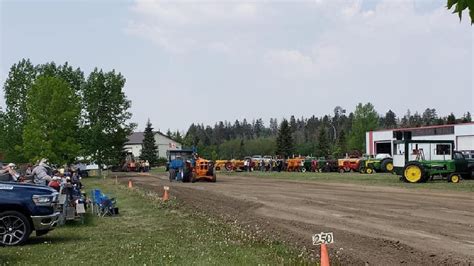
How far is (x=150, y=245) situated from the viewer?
1101 cm

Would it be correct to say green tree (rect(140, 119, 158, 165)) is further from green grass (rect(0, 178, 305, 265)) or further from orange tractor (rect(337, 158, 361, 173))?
green grass (rect(0, 178, 305, 265))

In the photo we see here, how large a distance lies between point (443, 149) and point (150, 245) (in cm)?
2700

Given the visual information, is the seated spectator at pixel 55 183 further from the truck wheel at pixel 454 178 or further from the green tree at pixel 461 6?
the truck wheel at pixel 454 178

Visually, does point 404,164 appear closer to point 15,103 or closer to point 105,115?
point 105,115

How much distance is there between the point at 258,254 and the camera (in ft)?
32.6

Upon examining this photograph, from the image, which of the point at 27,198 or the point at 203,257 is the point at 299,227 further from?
the point at 27,198

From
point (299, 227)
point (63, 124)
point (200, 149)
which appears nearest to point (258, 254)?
point (299, 227)

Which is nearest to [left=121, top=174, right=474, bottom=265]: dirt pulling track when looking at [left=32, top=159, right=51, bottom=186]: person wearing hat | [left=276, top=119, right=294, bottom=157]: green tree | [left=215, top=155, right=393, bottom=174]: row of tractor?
[left=32, top=159, right=51, bottom=186]: person wearing hat

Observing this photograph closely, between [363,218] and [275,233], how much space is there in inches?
143

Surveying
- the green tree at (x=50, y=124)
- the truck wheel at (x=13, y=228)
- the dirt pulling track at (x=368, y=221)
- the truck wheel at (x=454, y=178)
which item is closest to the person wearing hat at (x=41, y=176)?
the truck wheel at (x=13, y=228)

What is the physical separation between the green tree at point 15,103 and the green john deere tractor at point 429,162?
Result: 163 feet

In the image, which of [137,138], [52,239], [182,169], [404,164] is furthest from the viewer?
[137,138]

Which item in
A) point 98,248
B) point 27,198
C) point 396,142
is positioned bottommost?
point 98,248

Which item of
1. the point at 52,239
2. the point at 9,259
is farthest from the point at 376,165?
the point at 9,259
